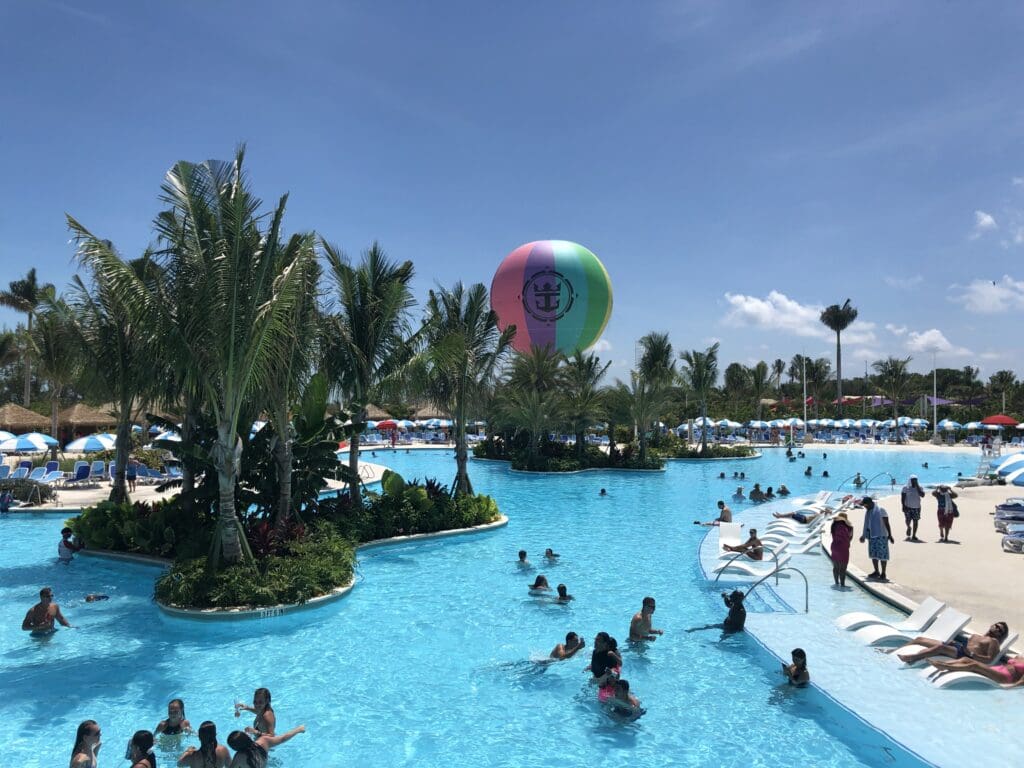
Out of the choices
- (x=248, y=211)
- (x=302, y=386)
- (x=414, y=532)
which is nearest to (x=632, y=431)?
(x=414, y=532)

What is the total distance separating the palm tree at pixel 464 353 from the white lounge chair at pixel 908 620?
394 inches

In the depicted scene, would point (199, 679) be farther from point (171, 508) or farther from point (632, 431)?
point (632, 431)

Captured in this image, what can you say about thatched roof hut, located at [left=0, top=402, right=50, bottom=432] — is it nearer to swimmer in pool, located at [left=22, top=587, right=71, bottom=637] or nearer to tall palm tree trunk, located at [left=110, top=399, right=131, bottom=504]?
tall palm tree trunk, located at [left=110, top=399, right=131, bottom=504]

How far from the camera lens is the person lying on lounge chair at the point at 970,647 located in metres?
7.20

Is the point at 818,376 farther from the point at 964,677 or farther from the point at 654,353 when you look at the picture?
the point at 964,677

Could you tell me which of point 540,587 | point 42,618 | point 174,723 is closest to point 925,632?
point 540,587

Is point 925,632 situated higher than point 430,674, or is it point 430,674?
point 925,632

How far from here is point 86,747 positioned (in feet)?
17.7

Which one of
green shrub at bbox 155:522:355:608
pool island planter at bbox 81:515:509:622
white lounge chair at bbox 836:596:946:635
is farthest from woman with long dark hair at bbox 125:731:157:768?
white lounge chair at bbox 836:596:946:635

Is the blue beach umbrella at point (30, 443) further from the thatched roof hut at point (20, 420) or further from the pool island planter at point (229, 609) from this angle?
the pool island planter at point (229, 609)

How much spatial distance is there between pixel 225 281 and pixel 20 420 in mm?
32837

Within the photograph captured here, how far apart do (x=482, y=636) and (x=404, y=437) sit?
50.1m

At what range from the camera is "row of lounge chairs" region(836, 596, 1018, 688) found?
708 centimetres

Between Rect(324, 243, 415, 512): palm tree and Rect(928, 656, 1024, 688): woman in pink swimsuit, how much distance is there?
10862mm
